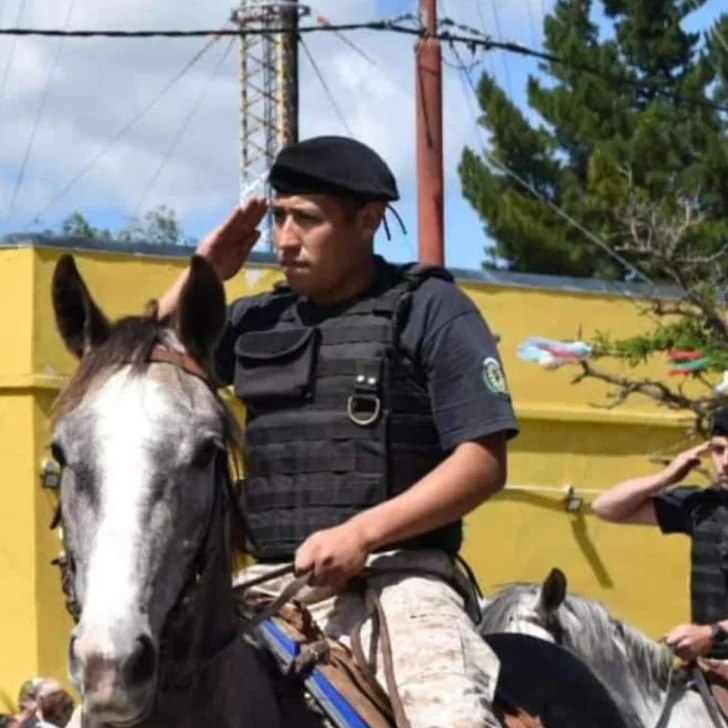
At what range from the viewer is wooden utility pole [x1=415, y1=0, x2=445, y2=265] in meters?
16.8

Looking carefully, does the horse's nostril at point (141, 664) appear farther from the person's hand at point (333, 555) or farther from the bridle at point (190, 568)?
the person's hand at point (333, 555)

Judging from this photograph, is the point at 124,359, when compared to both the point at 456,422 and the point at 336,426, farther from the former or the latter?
the point at 456,422

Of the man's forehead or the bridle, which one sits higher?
the man's forehead

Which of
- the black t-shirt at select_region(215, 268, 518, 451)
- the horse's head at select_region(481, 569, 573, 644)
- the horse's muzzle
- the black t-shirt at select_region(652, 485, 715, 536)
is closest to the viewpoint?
the horse's muzzle

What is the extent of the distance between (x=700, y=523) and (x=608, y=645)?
2.80ft

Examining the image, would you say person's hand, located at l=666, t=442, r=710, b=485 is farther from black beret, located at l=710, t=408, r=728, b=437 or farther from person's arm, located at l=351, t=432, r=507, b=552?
person's arm, located at l=351, t=432, r=507, b=552

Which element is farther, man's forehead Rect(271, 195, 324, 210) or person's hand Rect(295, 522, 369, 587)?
man's forehead Rect(271, 195, 324, 210)

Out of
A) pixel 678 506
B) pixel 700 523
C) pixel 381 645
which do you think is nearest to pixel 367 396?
pixel 381 645

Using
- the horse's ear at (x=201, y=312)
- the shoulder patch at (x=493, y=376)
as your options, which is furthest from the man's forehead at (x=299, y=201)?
the horse's ear at (x=201, y=312)

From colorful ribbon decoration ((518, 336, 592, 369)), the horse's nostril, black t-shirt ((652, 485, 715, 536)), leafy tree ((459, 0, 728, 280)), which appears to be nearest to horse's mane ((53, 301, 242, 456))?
the horse's nostril

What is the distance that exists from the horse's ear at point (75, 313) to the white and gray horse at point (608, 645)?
122 inches

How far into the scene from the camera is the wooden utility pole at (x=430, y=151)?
55.0 ft

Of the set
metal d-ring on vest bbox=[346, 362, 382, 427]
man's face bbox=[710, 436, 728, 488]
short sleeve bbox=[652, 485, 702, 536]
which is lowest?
short sleeve bbox=[652, 485, 702, 536]

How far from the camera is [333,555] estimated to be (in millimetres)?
4570
